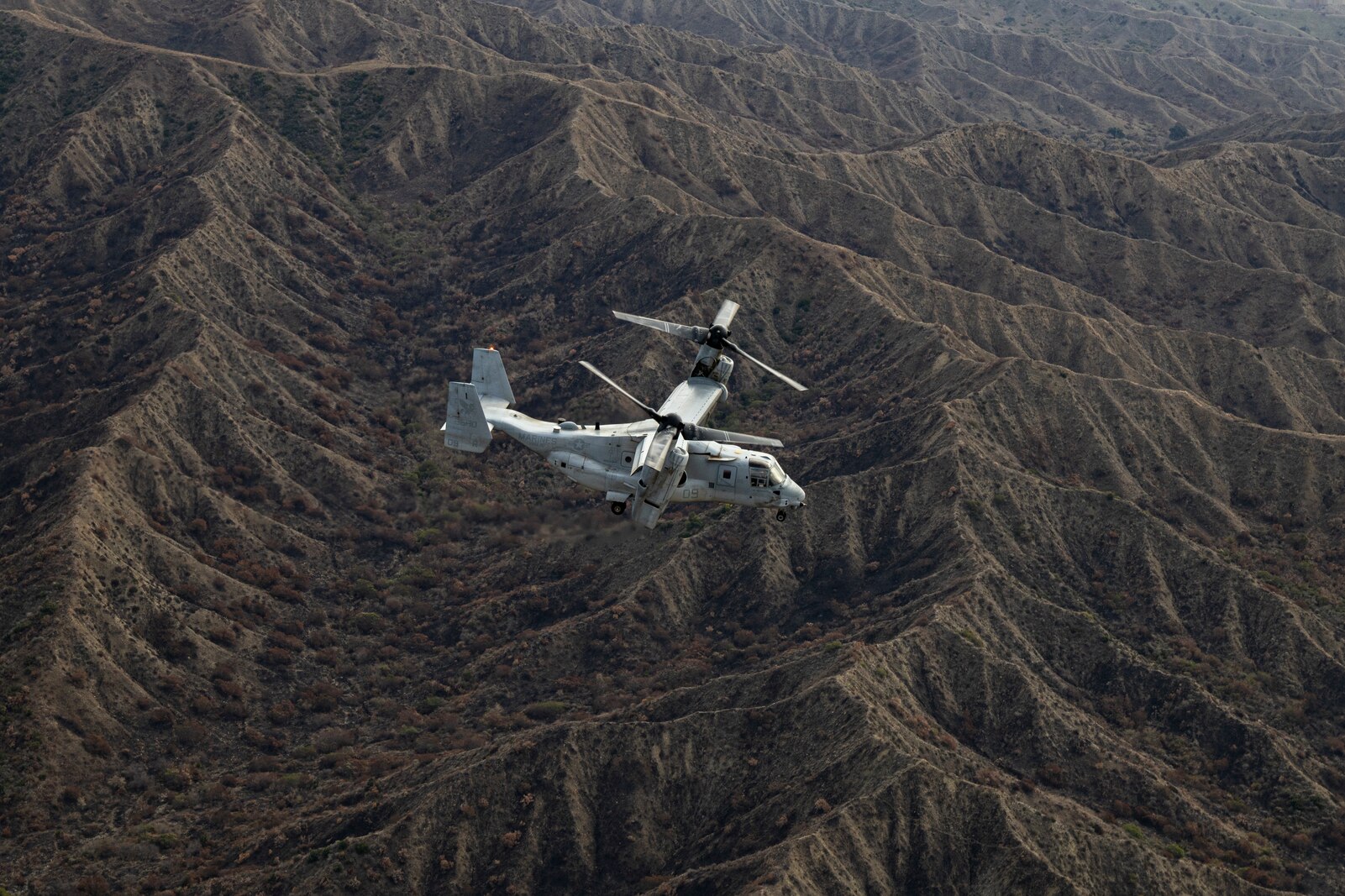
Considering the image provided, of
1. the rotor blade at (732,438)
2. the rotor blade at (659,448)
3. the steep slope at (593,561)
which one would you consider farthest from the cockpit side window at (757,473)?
the steep slope at (593,561)

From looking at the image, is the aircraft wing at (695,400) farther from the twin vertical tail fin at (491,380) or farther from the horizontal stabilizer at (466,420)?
the horizontal stabilizer at (466,420)

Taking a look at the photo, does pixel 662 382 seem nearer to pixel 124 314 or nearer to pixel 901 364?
pixel 901 364

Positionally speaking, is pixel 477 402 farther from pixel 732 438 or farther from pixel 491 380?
pixel 732 438

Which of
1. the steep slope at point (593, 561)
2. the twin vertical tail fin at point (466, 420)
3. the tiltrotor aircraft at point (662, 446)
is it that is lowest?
the steep slope at point (593, 561)

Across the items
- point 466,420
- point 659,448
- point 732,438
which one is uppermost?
point 732,438

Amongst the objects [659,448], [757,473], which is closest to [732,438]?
[659,448]
